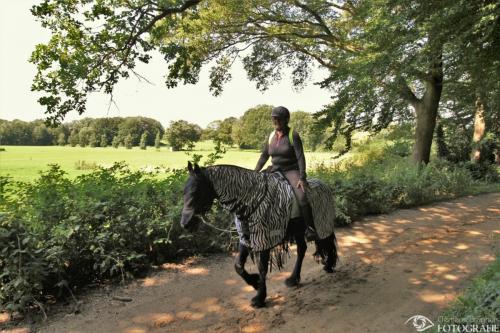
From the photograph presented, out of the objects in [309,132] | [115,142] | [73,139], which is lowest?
[115,142]

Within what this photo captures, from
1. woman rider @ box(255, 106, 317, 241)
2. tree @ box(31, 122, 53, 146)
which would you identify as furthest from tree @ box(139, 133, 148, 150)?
woman rider @ box(255, 106, 317, 241)

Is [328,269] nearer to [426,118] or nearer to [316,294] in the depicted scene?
[316,294]

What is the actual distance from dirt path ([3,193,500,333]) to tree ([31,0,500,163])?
16.0ft

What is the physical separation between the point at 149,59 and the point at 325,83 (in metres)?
7.37

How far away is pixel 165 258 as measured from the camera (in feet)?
20.2

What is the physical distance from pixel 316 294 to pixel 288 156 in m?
1.93

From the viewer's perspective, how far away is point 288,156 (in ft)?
15.6

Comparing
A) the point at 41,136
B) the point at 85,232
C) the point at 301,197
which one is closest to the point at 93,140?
the point at 41,136

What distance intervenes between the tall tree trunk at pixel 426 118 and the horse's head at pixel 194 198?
43.5 feet

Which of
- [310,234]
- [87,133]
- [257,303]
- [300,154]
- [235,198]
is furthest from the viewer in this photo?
[87,133]

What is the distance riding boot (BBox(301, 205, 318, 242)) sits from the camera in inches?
185

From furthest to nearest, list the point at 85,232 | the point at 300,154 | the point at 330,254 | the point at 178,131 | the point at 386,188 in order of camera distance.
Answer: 1. the point at 178,131
2. the point at 386,188
3. the point at 330,254
4. the point at 85,232
5. the point at 300,154

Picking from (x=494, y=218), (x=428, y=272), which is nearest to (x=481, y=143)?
(x=494, y=218)

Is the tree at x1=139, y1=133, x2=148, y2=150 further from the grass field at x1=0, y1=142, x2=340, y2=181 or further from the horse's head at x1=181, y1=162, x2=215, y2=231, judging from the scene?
the horse's head at x1=181, y1=162, x2=215, y2=231
